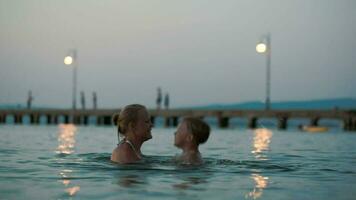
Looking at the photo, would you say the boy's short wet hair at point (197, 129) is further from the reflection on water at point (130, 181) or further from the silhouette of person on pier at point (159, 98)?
the silhouette of person on pier at point (159, 98)

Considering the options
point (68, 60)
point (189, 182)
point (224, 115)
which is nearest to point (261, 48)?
point (224, 115)

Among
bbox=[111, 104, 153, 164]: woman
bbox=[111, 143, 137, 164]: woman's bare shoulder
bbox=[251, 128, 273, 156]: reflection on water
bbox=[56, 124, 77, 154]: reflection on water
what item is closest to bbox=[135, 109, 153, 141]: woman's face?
bbox=[111, 104, 153, 164]: woman

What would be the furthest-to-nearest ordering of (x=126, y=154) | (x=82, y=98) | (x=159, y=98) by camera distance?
(x=82, y=98)
(x=159, y=98)
(x=126, y=154)

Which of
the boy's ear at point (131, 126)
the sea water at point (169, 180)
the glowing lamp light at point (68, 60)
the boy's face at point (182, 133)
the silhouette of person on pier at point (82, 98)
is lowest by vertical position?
the sea water at point (169, 180)

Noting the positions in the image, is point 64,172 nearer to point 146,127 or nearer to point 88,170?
point 88,170

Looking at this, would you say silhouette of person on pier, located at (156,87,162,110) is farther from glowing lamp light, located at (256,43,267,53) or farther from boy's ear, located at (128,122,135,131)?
boy's ear, located at (128,122,135,131)

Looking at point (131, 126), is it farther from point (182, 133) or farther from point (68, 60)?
point (68, 60)

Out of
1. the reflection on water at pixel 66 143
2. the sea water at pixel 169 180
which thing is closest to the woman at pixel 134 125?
the sea water at pixel 169 180

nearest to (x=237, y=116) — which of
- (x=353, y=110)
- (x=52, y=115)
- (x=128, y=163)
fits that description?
(x=353, y=110)

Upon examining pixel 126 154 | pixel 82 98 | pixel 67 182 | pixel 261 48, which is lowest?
pixel 67 182

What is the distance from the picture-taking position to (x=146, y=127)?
842cm

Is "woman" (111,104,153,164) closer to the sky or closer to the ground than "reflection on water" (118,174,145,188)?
closer to the sky

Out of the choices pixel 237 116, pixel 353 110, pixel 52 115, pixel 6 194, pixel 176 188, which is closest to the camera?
pixel 6 194

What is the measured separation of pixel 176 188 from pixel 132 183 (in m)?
0.60
